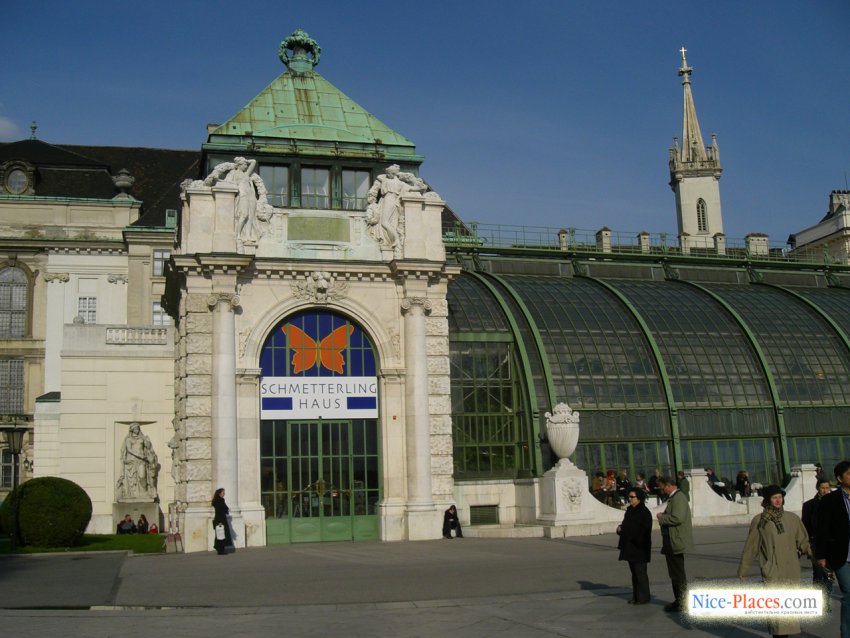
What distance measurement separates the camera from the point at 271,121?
35.1 m

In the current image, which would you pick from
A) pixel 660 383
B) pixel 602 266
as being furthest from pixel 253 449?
pixel 602 266

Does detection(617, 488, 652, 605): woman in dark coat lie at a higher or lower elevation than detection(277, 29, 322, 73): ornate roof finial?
lower

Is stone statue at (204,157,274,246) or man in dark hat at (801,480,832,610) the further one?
Result: stone statue at (204,157,274,246)

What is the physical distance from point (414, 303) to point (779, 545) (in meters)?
20.6

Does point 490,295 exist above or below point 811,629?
above

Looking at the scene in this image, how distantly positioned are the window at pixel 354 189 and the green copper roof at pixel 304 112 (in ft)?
4.01

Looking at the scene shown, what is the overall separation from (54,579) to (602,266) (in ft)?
93.6

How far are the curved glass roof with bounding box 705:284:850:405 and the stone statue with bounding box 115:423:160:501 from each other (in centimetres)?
2462

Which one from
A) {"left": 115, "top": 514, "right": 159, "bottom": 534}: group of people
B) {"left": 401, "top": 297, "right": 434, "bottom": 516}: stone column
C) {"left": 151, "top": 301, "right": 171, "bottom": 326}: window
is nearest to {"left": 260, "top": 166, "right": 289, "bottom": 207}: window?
{"left": 401, "top": 297, "right": 434, "bottom": 516}: stone column

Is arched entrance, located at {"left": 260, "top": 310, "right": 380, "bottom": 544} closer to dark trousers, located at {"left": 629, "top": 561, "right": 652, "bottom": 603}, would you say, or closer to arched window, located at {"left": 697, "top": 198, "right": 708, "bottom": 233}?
dark trousers, located at {"left": 629, "top": 561, "right": 652, "bottom": 603}

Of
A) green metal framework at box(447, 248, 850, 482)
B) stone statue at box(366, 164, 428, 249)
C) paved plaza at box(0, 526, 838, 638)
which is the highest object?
stone statue at box(366, 164, 428, 249)

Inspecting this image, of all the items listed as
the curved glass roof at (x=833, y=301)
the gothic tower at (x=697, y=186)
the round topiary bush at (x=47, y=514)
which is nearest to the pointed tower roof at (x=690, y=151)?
the gothic tower at (x=697, y=186)

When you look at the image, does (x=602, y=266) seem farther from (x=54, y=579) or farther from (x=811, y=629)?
(x=811, y=629)

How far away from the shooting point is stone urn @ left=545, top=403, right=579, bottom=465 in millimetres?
32719
